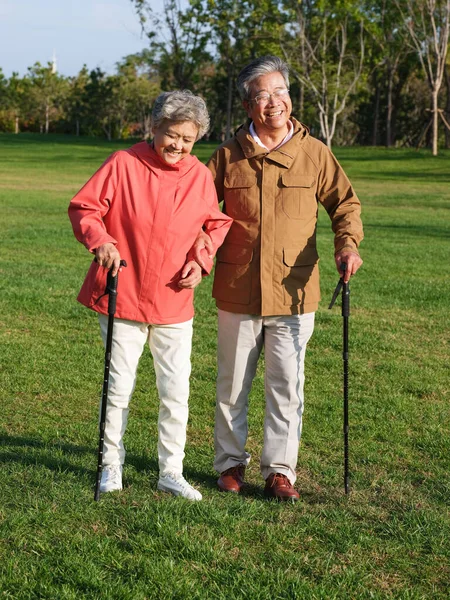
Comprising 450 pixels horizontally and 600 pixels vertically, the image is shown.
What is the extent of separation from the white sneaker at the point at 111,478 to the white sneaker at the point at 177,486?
207mm

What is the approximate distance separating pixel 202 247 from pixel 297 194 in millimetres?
568

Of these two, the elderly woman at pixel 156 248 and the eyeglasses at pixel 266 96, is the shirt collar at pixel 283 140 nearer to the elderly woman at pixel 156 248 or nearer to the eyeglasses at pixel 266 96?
the eyeglasses at pixel 266 96

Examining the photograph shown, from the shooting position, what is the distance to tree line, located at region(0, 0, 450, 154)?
40.9 meters

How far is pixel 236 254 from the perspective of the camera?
440 centimetres

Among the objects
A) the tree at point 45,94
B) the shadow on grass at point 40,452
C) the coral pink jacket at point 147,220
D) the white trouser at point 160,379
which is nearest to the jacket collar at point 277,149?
the coral pink jacket at point 147,220

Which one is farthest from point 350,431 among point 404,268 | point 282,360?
point 404,268

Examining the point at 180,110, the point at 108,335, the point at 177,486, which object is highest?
the point at 180,110

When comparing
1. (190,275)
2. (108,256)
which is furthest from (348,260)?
(108,256)

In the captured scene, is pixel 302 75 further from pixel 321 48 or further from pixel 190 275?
pixel 190 275

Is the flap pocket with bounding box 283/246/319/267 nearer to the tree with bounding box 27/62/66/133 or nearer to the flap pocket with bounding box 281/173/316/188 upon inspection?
the flap pocket with bounding box 281/173/316/188

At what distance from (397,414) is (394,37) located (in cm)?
4295

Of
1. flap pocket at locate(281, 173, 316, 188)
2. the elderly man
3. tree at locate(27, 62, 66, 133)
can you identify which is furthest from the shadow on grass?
tree at locate(27, 62, 66, 133)

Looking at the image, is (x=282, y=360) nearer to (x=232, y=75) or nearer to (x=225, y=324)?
(x=225, y=324)

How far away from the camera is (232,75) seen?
49656 millimetres
